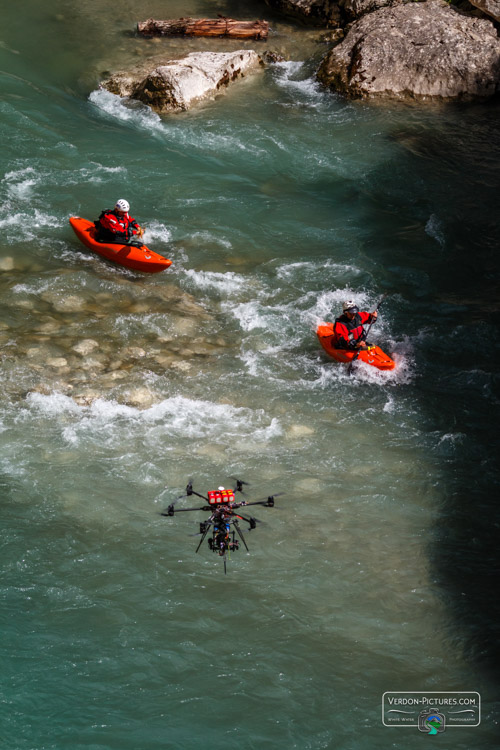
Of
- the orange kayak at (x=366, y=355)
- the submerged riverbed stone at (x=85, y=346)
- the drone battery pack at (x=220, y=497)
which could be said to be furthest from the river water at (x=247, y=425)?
the drone battery pack at (x=220, y=497)

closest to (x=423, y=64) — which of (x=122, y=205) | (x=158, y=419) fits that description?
(x=122, y=205)

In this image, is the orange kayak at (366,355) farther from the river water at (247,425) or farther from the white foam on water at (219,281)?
the white foam on water at (219,281)

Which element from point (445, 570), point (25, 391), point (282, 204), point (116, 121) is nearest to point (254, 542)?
point (445, 570)

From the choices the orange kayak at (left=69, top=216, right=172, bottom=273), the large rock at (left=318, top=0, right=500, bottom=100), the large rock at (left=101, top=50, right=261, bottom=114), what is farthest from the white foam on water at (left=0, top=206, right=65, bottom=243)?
the large rock at (left=318, top=0, right=500, bottom=100)

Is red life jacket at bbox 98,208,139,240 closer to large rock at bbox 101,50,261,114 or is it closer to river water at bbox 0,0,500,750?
river water at bbox 0,0,500,750

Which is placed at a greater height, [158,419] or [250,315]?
[250,315]

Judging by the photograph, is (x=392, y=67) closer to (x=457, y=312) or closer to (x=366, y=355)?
(x=457, y=312)
